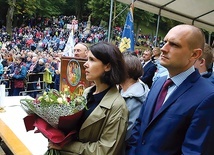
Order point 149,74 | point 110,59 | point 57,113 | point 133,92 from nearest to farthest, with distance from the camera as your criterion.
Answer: point 57,113 → point 110,59 → point 133,92 → point 149,74

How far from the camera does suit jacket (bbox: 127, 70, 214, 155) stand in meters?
1.38

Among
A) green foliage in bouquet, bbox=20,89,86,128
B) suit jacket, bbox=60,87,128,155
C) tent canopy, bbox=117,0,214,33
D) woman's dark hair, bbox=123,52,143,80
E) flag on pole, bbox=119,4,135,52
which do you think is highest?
tent canopy, bbox=117,0,214,33

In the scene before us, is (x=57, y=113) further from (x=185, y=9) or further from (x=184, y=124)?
(x=185, y=9)

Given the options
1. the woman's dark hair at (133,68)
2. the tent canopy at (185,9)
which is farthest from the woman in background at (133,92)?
the tent canopy at (185,9)

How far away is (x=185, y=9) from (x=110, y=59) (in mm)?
6591

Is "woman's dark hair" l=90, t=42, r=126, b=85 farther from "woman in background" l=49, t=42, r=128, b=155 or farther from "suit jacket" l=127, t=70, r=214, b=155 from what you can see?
"suit jacket" l=127, t=70, r=214, b=155

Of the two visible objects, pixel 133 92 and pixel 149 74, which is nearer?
pixel 133 92

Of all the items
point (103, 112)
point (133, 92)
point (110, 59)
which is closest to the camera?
point (103, 112)

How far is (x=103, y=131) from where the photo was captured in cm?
165

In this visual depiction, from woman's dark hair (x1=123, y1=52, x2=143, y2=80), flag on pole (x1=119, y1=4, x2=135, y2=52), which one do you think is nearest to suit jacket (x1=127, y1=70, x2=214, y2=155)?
woman's dark hair (x1=123, y1=52, x2=143, y2=80)

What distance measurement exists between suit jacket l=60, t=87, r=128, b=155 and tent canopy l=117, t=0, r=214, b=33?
19.6ft

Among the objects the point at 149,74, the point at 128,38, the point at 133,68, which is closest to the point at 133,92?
the point at 133,68

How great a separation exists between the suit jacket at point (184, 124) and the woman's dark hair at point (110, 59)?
0.37m

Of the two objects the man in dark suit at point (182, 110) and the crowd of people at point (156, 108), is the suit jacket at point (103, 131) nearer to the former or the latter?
the crowd of people at point (156, 108)
